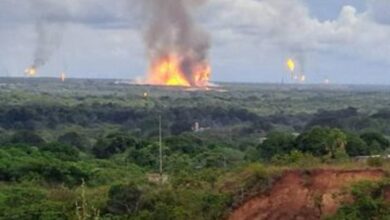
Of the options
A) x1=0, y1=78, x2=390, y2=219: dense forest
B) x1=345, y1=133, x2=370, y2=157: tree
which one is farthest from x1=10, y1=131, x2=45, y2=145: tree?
x1=345, y1=133, x2=370, y2=157: tree

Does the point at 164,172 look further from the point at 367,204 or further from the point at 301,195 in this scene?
the point at 367,204

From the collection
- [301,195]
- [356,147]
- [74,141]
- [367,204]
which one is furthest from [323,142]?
[74,141]

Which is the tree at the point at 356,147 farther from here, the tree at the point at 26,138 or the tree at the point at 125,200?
the tree at the point at 26,138

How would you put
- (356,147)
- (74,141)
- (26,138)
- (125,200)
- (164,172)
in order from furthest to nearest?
(74,141) < (26,138) < (356,147) < (164,172) < (125,200)

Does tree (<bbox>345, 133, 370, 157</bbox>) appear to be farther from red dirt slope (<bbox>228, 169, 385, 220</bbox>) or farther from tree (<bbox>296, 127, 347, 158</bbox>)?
red dirt slope (<bbox>228, 169, 385, 220</bbox>)

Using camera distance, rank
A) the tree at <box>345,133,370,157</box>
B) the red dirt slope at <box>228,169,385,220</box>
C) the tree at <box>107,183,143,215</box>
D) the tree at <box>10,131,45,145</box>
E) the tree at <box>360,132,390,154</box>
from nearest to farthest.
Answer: the red dirt slope at <box>228,169,385,220</box>, the tree at <box>107,183,143,215</box>, the tree at <box>345,133,370,157</box>, the tree at <box>360,132,390,154</box>, the tree at <box>10,131,45,145</box>

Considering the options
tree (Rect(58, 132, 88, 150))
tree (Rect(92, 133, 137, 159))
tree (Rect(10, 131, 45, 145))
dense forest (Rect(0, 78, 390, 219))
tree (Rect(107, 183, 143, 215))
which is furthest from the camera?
tree (Rect(58, 132, 88, 150))

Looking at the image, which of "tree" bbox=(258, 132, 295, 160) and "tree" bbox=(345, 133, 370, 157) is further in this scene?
"tree" bbox=(258, 132, 295, 160)

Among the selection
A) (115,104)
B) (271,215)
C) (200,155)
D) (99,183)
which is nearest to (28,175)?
(99,183)

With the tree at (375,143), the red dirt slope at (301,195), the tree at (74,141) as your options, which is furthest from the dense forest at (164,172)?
the red dirt slope at (301,195)
